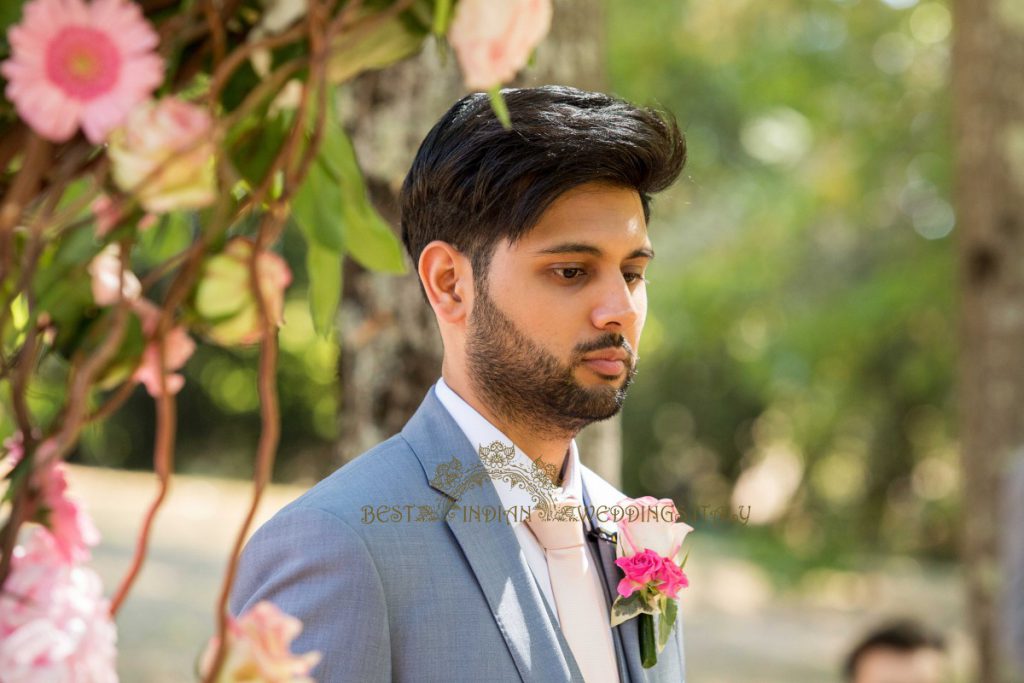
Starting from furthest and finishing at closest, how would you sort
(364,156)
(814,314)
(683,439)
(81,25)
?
(683,439), (814,314), (364,156), (81,25)

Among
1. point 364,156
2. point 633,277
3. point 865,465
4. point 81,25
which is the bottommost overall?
point 865,465

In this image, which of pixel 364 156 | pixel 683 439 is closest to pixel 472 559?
pixel 364 156

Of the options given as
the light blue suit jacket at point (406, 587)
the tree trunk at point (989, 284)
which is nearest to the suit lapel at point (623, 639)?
the light blue suit jacket at point (406, 587)

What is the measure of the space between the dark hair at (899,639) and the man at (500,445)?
2094mm

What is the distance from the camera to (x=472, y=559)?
158 cm

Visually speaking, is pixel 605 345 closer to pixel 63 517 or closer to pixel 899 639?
pixel 63 517

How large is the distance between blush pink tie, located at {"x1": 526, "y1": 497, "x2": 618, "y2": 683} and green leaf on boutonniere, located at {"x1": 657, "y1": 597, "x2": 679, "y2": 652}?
7cm

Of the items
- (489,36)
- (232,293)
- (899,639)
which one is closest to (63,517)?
(232,293)

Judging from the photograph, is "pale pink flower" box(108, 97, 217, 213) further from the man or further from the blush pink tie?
the blush pink tie

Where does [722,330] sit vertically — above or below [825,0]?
below

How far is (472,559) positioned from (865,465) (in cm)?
1101

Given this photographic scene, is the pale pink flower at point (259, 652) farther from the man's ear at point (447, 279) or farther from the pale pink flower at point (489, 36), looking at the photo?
the man's ear at point (447, 279)

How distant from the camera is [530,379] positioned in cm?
168

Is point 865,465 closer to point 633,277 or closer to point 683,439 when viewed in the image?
point 683,439
